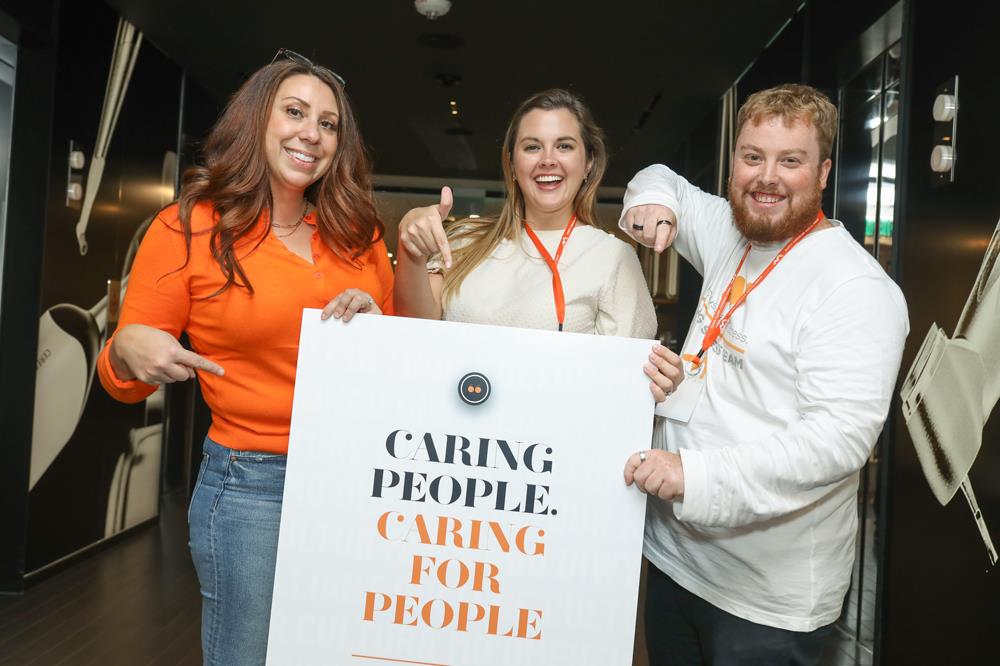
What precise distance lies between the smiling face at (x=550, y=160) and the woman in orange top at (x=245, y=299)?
16.2 inches

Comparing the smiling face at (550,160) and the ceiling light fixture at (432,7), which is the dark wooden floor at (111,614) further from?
the ceiling light fixture at (432,7)

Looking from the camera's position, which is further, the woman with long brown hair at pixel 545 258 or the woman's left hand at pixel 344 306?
the woman with long brown hair at pixel 545 258

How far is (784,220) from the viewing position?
1.45 meters

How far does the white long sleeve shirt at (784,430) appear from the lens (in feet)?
4.19

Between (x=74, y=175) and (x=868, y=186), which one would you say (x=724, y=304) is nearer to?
(x=868, y=186)

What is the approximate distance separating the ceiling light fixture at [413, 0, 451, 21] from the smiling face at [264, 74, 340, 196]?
296cm

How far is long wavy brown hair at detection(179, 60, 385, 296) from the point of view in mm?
1425

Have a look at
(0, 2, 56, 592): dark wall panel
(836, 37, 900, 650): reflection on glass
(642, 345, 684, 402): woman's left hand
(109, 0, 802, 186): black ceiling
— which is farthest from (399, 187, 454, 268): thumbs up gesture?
(109, 0, 802, 186): black ceiling

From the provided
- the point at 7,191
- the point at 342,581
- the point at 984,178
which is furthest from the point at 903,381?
the point at 7,191

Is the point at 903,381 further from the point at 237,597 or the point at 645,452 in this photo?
the point at 237,597

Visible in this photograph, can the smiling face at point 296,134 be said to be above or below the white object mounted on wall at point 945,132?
below

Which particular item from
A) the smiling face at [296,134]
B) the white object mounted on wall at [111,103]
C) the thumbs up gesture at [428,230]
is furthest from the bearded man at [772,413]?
the white object mounted on wall at [111,103]

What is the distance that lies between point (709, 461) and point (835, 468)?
0.20 metres

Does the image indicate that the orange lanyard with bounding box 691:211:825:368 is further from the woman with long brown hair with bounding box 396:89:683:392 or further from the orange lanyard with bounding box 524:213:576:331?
the orange lanyard with bounding box 524:213:576:331
